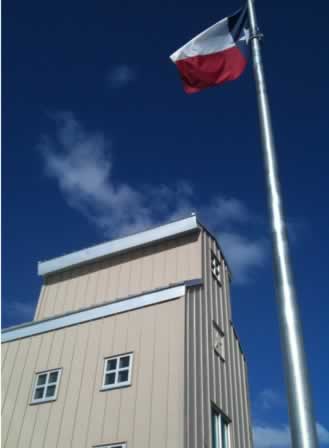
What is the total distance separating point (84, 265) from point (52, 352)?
428 centimetres

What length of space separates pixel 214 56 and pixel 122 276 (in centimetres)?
950

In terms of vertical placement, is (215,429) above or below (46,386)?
below

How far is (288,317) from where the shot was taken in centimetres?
468

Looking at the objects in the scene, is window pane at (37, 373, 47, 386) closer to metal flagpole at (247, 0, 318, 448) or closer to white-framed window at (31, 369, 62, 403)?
white-framed window at (31, 369, 62, 403)

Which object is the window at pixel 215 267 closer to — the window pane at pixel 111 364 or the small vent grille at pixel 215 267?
the small vent grille at pixel 215 267

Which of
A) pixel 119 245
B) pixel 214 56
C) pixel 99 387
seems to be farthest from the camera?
pixel 119 245

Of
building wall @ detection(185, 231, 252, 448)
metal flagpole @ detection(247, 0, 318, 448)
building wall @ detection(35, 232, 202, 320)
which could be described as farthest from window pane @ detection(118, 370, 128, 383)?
metal flagpole @ detection(247, 0, 318, 448)

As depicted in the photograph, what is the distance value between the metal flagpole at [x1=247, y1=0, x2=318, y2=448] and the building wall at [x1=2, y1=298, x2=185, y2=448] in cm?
650

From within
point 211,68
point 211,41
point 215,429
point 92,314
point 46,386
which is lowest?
point 215,429

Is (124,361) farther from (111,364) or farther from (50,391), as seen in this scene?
(50,391)

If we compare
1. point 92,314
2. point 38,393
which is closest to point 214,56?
point 92,314

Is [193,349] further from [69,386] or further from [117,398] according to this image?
[69,386]

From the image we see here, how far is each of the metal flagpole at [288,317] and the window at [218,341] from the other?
877 cm

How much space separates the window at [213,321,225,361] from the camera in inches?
537
